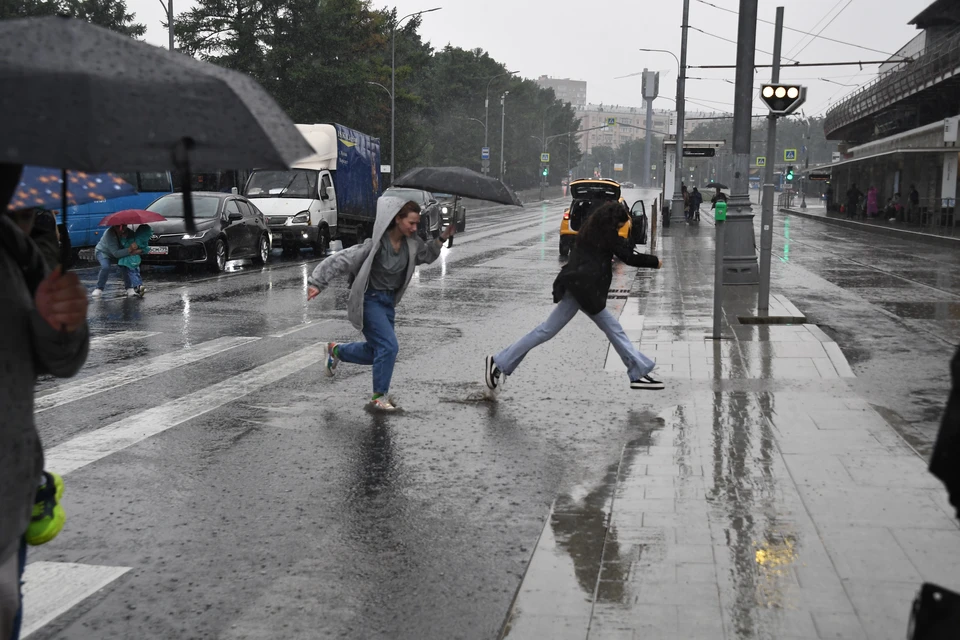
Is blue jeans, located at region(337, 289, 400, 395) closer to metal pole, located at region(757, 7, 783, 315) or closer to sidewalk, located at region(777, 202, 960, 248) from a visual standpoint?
metal pole, located at region(757, 7, 783, 315)

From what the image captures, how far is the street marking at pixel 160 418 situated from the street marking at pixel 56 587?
161 cm

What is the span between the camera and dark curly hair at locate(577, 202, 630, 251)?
815 centimetres

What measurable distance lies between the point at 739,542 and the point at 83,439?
423cm

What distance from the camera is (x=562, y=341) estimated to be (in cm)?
1141

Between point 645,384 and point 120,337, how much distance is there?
5841mm

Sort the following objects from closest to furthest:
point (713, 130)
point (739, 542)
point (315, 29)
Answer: point (739, 542), point (315, 29), point (713, 130)

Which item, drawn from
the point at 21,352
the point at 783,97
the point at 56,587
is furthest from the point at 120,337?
the point at 21,352

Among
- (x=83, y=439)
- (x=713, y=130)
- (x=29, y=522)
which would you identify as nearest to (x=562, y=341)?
(x=83, y=439)

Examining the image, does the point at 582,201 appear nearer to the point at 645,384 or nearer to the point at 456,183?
the point at 456,183

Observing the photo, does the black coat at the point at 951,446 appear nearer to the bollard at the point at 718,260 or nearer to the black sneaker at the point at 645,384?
the black sneaker at the point at 645,384

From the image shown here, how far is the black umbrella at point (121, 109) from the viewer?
252 cm

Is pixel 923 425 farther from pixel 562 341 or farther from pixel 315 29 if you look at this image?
pixel 315 29

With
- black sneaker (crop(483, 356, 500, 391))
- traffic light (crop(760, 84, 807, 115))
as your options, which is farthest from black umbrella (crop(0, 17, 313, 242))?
traffic light (crop(760, 84, 807, 115))

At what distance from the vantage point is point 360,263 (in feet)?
25.5
